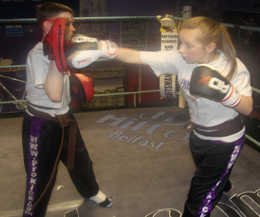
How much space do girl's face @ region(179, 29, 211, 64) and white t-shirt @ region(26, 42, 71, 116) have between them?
24.6 inches

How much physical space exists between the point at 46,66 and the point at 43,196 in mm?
646

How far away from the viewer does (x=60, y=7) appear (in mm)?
1102

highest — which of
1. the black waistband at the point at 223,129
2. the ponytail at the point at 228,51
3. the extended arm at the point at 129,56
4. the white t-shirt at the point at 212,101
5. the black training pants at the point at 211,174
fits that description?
the ponytail at the point at 228,51

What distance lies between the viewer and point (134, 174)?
1.85 meters

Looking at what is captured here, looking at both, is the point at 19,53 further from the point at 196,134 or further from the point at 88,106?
the point at 196,134

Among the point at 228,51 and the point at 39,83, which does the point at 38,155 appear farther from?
the point at 228,51

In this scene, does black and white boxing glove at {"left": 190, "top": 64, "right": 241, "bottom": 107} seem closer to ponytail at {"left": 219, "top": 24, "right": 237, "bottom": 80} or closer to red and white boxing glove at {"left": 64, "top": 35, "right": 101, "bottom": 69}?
ponytail at {"left": 219, "top": 24, "right": 237, "bottom": 80}

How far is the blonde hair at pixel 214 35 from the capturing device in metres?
0.99

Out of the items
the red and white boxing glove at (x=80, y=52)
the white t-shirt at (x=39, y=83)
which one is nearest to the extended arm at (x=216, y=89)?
the red and white boxing glove at (x=80, y=52)

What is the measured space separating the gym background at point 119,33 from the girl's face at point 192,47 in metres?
2.55

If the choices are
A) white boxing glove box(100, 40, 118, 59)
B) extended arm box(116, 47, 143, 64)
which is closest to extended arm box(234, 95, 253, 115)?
extended arm box(116, 47, 143, 64)

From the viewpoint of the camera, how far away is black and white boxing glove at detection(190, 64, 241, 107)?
0.95 meters

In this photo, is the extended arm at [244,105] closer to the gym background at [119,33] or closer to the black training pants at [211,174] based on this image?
the black training pants at [211,174]

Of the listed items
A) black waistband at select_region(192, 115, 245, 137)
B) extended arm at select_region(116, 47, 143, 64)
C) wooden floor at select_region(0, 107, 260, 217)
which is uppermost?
extended arm at select_region(116, 47, 143, 64)
